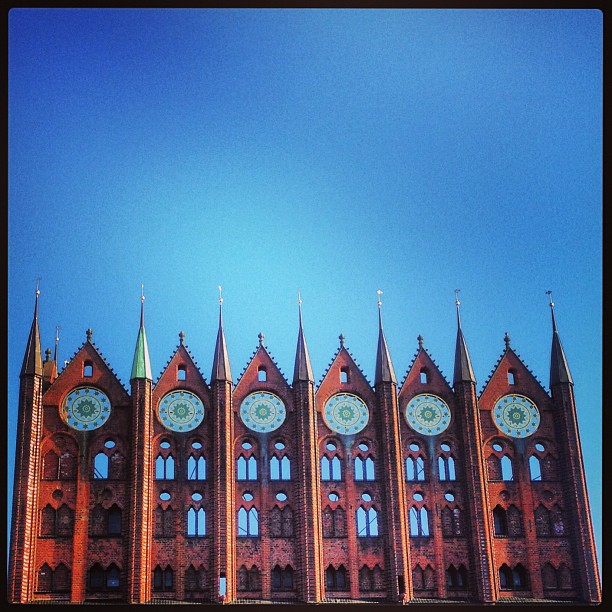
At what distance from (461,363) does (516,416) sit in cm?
228

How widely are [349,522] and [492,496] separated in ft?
14.3

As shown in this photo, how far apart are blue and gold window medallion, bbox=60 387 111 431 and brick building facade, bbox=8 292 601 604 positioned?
0.15ft

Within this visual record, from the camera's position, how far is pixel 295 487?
119 ft

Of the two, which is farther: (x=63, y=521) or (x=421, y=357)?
(x=421, y=357)

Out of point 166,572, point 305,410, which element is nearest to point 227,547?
point 166,572

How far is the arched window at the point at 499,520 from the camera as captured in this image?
37.0 m

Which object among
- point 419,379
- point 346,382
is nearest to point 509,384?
point 419,379

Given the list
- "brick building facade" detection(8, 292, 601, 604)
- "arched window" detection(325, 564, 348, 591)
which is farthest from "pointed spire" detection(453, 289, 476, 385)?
"arched window" detection(325, 564, 348, 591)

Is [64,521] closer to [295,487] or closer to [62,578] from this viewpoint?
[62,578]

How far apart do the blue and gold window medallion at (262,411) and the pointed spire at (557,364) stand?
27.4 feet

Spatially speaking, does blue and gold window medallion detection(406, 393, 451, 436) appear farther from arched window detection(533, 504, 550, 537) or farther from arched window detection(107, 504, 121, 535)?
arched window detection(107, 504, 121, 535)

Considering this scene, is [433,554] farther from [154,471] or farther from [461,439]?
[154,471]

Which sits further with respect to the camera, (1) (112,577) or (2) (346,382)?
(2) (346,382)

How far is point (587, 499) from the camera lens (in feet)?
121
